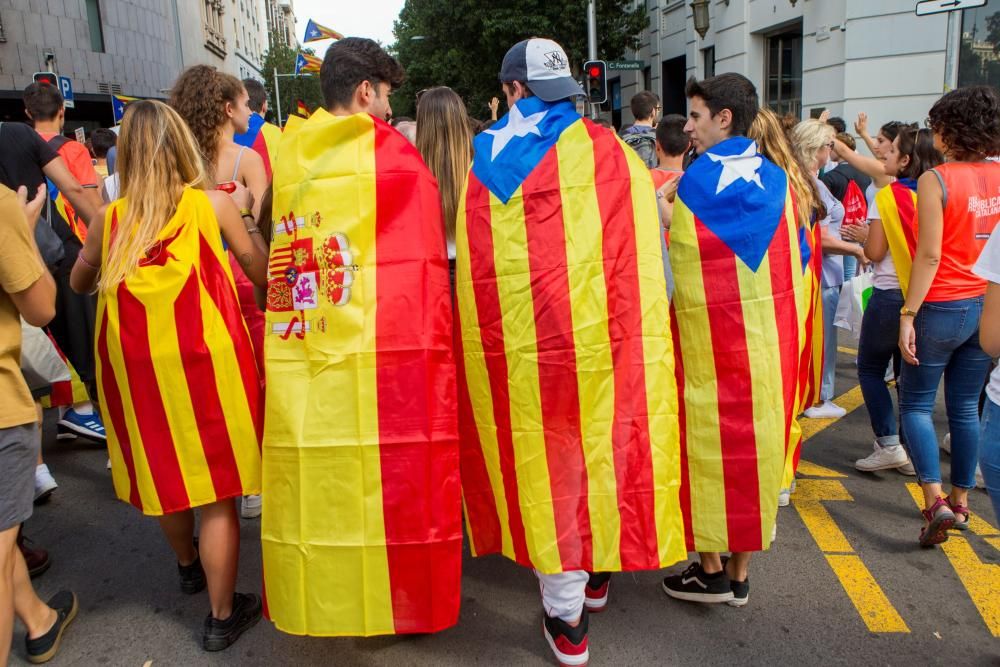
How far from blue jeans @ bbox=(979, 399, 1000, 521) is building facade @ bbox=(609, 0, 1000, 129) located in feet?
Answer: 22.5

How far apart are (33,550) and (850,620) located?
11.9 feet

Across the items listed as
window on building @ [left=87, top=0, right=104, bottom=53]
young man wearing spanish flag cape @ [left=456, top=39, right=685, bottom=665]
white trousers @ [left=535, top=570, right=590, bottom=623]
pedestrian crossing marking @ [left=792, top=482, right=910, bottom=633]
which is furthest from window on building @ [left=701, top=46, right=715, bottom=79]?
window on building @ [left=87, top=0, right=104, bottom=53]

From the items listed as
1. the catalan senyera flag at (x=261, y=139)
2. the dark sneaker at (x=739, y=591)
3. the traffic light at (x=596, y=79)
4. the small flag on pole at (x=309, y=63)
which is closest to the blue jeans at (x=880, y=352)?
the dark sneaker at (x=739, y=591)

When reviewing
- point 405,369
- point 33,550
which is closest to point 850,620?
point 405,369

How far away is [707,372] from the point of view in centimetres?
271

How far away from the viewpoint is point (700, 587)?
10.2 feet

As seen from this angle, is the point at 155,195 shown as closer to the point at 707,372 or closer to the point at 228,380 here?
the point at 228,380

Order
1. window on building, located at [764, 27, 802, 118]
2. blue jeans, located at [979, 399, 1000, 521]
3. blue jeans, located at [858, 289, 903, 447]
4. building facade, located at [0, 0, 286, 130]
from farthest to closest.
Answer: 1. building facade, located at [0, 0, 286, 130]
2. window on building, located at [764, 27, 802, 118]
3. blue jeans, located at [858, 289, 903, 447]
4. blue jeans, located at [979, 399, 1000, 521]

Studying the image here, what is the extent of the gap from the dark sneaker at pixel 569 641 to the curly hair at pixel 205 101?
249 cm

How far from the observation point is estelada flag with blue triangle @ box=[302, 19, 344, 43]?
36844 mm

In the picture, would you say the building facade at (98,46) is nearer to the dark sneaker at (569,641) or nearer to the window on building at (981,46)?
the window on building at (981,46)

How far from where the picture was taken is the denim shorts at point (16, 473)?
8.36 feet

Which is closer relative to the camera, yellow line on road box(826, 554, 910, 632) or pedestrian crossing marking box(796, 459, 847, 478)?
yellow line on road box(826, 554, 910, 632)

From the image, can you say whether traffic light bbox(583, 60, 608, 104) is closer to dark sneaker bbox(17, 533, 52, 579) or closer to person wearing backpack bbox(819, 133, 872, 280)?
person wearing backpack bbox(819, 133, 872, 280)
